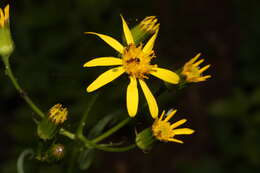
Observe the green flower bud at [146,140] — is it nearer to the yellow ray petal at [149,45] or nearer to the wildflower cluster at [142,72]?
the wildflower cluster at [142,72]

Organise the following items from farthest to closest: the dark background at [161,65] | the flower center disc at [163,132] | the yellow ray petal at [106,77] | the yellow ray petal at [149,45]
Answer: the dark background at [161,65] → the yellow ray petal at [149,45] → the flower center disc at [163,132] → the yellow ray petal at [106,77]

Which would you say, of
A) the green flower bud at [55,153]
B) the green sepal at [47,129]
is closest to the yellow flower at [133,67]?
the green sepal at [47,129]

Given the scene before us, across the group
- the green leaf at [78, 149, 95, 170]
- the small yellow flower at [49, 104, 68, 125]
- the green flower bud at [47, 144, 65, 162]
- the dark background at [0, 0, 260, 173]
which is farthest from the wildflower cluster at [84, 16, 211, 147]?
the dark background at [0, 0, 260, 173]

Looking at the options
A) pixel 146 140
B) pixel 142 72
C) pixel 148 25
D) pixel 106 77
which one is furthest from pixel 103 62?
pixel 146 140

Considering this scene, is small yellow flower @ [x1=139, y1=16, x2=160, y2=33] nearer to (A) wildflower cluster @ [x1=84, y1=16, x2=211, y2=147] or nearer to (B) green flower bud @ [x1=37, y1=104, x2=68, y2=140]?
(A) wildflower cluster @ [x1=84, y1=16, x2=211, y2=147]

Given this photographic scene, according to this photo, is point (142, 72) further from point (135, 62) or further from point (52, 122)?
point (52, 122)
